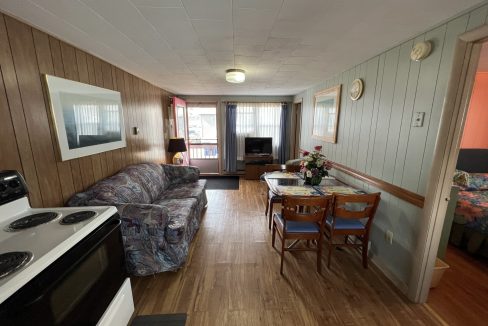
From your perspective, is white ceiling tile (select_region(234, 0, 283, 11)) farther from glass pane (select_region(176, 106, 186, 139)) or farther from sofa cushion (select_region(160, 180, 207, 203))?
glass pane (select_region(176, 106, 186, 139))

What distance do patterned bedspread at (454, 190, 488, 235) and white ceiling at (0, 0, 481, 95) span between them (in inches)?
84.5

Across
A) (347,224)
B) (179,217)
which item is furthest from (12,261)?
(347,224)

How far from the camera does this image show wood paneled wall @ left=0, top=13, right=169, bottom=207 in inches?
54.4

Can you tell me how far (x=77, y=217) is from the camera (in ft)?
4.08

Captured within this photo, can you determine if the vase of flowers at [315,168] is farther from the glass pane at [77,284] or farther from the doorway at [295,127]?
the doorway at [295,127]

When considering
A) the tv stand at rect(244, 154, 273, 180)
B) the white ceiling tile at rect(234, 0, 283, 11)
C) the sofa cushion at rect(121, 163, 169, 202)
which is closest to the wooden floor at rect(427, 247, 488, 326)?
the white ceiling tile at rect(234, 0, 283, 11)

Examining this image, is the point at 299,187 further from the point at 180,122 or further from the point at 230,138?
the point at 180,122

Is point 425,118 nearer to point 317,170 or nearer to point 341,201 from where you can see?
point 341,201

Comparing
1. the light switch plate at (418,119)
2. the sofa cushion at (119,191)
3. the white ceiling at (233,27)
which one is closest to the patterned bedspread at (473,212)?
the light switch plate at (418,119)

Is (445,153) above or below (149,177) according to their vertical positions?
above

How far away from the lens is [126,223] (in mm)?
1835

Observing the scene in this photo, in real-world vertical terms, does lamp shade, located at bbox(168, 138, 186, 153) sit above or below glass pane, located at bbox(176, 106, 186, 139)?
below

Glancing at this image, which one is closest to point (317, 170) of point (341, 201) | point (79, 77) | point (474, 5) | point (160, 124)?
point (341, 201)

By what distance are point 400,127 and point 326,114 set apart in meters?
1.61
